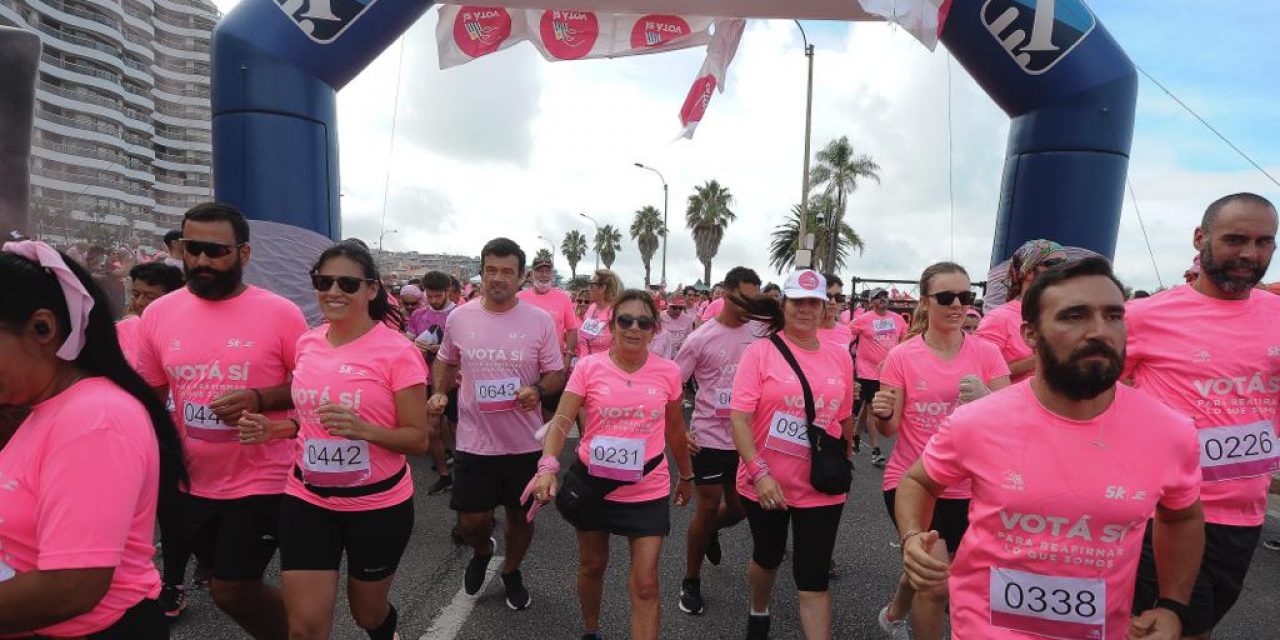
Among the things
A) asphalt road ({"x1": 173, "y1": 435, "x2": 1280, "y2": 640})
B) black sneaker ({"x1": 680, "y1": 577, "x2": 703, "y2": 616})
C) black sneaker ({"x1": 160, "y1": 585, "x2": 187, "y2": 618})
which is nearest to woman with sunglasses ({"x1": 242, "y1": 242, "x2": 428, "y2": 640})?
asphalt road ({"x1": 173, "y1": 435, "x2": 1280, "y2": 640})

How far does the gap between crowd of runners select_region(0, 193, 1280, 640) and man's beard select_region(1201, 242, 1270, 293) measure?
0.04 ft

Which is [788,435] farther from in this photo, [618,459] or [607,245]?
[607,245]

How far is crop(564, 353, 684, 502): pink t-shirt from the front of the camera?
309cm

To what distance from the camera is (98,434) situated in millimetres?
1407

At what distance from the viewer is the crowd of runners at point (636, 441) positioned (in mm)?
1480

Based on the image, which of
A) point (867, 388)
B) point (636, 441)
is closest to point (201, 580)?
point (636, 441)

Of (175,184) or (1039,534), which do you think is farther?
(175,184)

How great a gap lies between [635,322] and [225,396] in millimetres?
1760

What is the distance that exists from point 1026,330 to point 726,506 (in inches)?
100

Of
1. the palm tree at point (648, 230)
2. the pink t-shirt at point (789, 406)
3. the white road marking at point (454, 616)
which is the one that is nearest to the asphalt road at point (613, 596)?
the white road marking at point (454, 616)

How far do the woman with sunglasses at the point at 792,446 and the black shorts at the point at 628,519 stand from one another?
0.48 meters

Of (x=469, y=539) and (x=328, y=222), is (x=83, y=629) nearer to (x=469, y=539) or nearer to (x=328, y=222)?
(x=469, y=539)

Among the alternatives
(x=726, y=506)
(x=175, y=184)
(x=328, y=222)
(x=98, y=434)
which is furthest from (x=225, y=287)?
(x=175, y=184)

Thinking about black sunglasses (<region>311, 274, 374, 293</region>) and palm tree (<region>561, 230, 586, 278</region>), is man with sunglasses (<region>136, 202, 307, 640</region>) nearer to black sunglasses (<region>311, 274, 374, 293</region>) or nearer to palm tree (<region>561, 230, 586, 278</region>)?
black sunglasses (<region>311, 274, 374, 293</region>)
